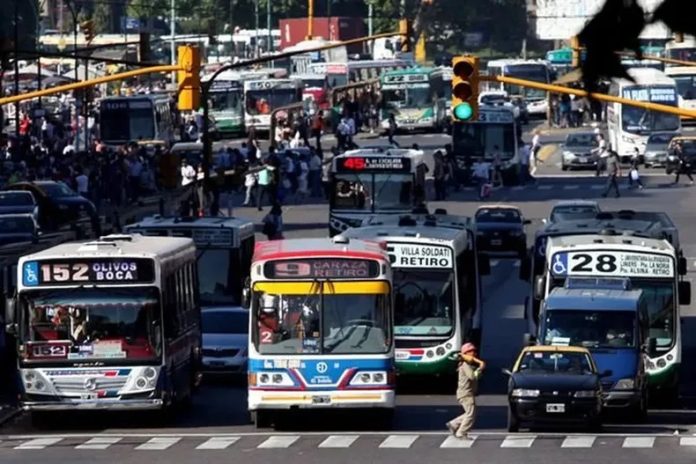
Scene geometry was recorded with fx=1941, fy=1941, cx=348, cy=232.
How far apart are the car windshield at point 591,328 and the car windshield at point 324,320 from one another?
3500mm

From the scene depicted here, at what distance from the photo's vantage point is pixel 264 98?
3701 inches

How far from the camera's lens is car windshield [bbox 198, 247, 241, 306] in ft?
116

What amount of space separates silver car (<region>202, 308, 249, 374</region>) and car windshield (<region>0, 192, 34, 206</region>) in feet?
57.7

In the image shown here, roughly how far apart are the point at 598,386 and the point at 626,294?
3382 millimetres

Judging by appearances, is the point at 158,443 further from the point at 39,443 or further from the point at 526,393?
the point at 526,393

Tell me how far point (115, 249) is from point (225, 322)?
6530 mm

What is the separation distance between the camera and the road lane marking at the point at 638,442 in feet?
78.7

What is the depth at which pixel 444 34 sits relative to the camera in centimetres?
12112

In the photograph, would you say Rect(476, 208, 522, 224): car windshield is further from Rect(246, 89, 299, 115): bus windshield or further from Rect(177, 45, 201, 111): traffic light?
Rect(246, 89, 299, 115): bus windshield

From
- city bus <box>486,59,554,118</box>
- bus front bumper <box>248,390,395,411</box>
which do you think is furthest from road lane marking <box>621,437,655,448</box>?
city bus <box>486,59,554,118</box>

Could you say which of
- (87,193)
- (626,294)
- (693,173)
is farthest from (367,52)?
(626,294)

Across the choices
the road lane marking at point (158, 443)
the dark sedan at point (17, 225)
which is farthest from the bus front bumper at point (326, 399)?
the dark sedan at point (17, 225)

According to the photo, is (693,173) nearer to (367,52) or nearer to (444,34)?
(444,34)

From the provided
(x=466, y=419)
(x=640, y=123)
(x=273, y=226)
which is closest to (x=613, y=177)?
(x=640, y=123)
